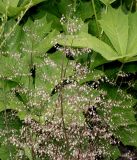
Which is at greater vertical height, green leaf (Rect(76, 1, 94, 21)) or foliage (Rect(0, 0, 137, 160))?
green leaf (Rect(76, 1, 94, 21))

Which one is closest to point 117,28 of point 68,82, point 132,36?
point 132,36

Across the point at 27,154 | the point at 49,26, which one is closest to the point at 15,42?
the point at 49,26

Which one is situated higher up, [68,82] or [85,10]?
[85,10]

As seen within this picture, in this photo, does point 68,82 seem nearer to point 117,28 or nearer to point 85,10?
point 117,28

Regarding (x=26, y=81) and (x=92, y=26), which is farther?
(x=92, y=26)

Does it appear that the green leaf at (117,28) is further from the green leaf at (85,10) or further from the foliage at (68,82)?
the green leaf at (85,10)

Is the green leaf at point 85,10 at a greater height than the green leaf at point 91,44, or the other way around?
the green leaf at point 85,10

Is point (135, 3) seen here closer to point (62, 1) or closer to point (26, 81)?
point (62, 1)

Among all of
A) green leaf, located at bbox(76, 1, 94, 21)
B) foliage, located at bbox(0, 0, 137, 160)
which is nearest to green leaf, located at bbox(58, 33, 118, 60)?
foliage, located at bbox(0, 0, 137, 160)

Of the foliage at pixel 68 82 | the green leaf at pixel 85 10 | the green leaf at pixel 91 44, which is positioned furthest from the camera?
the green leaf at pixel 85 10

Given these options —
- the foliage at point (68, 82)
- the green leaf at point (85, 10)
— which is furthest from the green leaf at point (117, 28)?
the green leaf at point (85, 10)

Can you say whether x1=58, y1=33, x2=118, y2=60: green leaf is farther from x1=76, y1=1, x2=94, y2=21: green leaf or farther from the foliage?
x1=76, y1=1, x2=94, y2=21: green leaf
